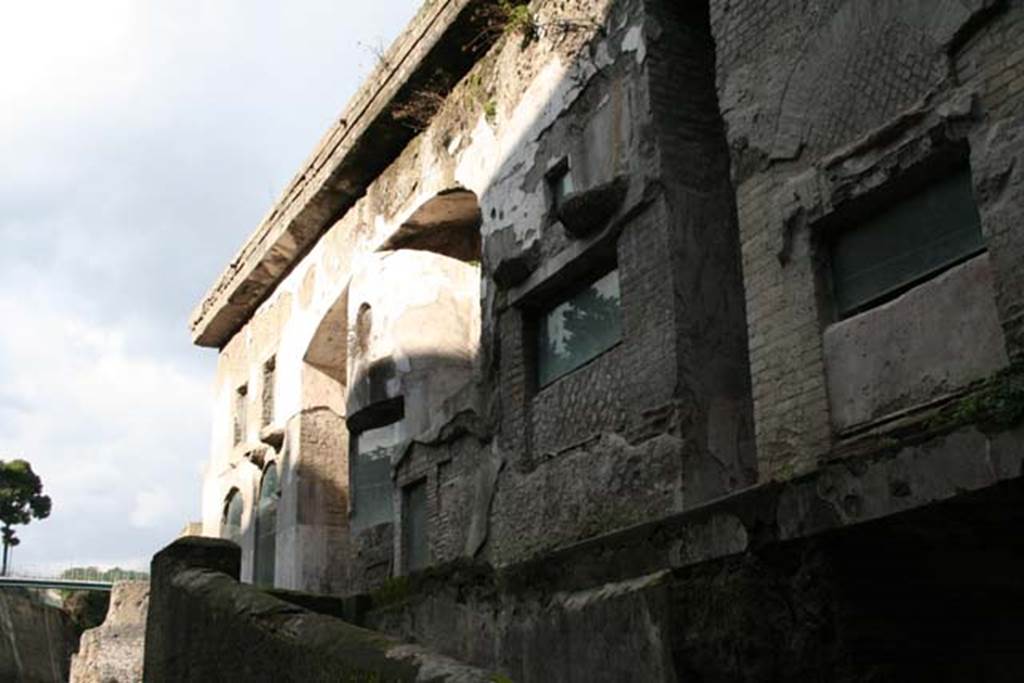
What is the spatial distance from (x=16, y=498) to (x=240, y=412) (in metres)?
31.6

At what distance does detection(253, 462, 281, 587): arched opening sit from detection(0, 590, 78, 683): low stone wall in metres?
10.2

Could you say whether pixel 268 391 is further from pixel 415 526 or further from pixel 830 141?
pixel 830 141

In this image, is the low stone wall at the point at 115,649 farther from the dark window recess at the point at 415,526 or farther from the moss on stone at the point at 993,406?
the moss on stone at the point at 993,406

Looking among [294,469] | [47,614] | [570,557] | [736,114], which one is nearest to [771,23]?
[736,114]

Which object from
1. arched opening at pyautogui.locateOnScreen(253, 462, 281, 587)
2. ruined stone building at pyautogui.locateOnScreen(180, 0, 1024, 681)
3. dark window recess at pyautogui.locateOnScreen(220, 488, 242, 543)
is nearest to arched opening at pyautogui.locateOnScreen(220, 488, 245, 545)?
dark window recess at pyautogui.locateOnScreen(220, 488, 242, 543)

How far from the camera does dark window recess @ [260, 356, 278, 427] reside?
1560cm

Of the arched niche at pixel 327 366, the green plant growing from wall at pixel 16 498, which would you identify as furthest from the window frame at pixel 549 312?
the green plant growing from wall at pixel 16 498

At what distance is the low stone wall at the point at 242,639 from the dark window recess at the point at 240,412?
29.1ft

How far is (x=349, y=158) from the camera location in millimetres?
12820

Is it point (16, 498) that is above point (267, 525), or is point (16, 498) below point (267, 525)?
above

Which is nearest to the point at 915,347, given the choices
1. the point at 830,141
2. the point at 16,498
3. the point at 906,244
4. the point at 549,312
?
the point at 906,244

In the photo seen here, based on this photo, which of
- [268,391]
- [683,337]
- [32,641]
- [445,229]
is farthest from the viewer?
[32,641]

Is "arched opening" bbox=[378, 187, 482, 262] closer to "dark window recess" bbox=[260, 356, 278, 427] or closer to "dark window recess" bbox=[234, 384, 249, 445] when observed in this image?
"dark window recess" bbox=[260, 356, 278, 427]

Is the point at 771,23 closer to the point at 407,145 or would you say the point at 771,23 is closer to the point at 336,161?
the point at 407,145
